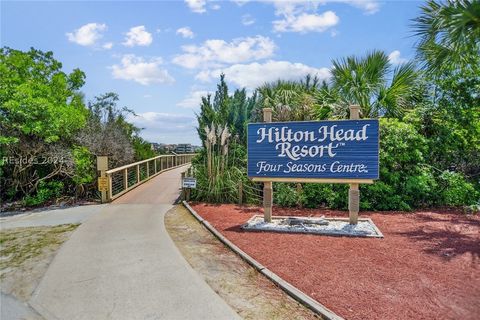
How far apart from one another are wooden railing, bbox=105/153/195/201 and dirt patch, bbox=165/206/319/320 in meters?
4.86

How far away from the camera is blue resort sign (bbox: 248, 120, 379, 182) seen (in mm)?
6652

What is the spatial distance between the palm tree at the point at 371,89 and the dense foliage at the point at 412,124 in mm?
26

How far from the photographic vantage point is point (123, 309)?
11.6 ft

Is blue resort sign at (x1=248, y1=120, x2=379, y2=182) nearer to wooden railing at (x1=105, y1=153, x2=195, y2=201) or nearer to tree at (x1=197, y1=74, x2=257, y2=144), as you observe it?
tree at (x1=197, y1=74, x2=257, y2=144)

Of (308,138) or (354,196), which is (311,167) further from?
(354,196)

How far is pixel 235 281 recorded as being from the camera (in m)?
4.25

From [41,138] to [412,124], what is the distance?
35.0 feet

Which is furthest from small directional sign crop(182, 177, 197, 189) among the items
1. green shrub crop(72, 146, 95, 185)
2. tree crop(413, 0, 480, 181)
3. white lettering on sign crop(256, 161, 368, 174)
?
tree crop(413, 0, 480, 181)

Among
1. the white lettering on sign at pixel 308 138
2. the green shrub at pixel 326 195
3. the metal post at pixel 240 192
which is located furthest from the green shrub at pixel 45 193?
the green shrub at pixel 326 195

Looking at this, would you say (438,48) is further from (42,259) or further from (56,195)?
(56,195)

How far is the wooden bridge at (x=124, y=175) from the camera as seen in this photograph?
10.2m

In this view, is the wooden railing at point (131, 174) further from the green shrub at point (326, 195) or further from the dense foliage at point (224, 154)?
the green shrub at point (326, 195)

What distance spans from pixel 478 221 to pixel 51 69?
14.0m

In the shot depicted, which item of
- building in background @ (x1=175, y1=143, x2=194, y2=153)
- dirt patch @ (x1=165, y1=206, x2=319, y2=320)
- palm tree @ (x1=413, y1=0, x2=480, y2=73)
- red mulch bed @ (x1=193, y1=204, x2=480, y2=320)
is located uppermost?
palm tree @ (x1=413, y1=0, x2=480, y2=73)
